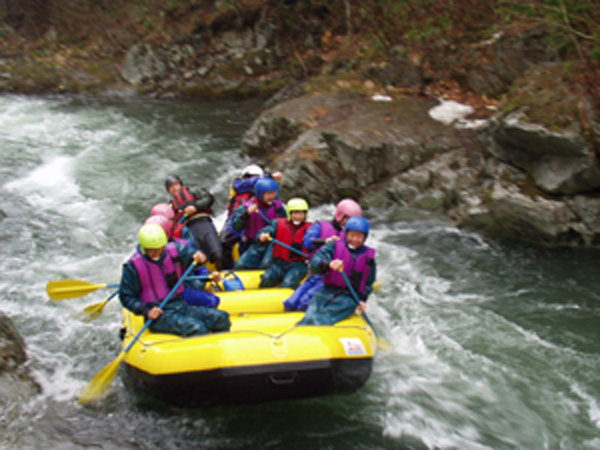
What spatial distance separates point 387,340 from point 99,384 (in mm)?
2689

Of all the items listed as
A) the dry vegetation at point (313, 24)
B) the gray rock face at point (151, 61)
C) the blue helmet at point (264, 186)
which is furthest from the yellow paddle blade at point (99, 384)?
the gray rock face at point (151, 61)

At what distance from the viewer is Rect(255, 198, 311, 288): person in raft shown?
5297 millimetres

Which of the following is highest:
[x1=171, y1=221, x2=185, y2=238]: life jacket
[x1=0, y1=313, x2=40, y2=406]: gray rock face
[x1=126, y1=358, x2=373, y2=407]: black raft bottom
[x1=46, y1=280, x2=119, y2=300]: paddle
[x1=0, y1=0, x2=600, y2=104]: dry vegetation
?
[x1=0, y1=0, x2=600, y2=104]: dry vegetation

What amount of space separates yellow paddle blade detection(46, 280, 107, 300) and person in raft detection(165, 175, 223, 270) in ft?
4.83

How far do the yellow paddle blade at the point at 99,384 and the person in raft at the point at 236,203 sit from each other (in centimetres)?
203

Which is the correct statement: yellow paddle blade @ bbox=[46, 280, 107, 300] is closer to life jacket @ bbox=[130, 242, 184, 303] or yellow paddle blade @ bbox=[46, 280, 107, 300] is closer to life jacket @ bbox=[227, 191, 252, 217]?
life jacket @ bbox=[130, 242, 184, 303]

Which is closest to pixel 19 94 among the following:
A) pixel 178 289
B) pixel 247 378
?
pixel 178 289

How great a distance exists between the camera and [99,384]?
14.2 ft

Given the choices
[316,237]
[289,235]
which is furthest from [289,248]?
[316,237]

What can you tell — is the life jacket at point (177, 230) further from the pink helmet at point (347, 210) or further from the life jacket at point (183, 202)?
the pink helmet at point (347, 210)

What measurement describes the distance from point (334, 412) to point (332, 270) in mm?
1133

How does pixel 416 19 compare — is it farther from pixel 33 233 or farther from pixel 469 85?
pixel 33 233

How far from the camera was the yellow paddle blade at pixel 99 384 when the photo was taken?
430 cm

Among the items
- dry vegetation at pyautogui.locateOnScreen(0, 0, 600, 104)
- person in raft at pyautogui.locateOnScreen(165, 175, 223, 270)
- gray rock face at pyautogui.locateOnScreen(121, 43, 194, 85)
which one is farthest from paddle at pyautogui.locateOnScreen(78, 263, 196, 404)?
gray rock face at pyautogui.locateOnScreen(121, 43, 194, 85)
